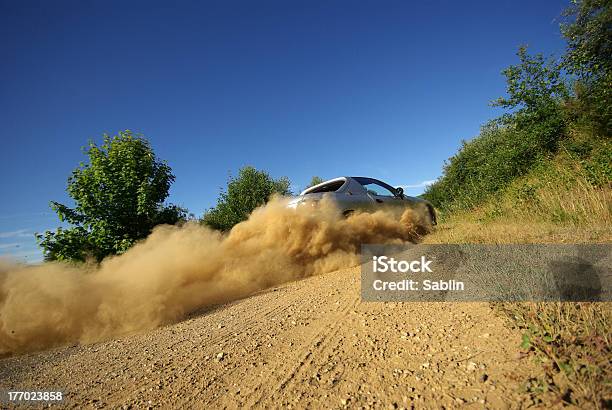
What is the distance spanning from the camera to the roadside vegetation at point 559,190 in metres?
1.78

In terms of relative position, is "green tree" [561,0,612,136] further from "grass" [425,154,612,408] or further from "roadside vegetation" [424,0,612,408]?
"grass" [425,154,612,408]

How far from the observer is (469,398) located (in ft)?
5.76

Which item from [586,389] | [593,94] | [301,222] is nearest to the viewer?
[586,389]

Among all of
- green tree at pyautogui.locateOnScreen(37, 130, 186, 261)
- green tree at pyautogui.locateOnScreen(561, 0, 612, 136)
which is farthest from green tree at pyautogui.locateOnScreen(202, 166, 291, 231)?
green tree at pyautogui.locateOnScreen(561, 0, 612, 136)

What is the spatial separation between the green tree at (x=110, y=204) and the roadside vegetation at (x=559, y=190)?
936 centimetres

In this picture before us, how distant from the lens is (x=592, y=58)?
1155 centimetres

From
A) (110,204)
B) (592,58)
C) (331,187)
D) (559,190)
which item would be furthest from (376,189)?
(592,58)

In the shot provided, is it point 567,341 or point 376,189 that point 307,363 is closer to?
point 567,341

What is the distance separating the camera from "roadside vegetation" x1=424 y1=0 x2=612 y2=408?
1.78 m

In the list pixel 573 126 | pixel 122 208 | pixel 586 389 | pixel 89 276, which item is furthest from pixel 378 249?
pixel 573 126

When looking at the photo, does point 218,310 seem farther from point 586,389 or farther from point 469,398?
point 586,389

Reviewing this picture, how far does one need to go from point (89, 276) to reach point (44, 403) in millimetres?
3098

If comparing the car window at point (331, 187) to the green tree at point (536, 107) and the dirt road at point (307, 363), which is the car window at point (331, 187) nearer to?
the dirt road at point (307, 363)

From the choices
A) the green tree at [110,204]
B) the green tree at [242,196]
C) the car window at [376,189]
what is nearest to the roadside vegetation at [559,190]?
the car window at [376,189]
